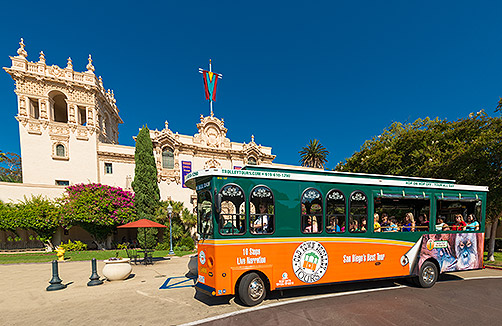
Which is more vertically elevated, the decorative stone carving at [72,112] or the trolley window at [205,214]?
the decorative stone carving at [72,112]

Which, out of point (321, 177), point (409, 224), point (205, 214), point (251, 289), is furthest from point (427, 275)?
point (205, 214)

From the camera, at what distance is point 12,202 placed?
65.0 ft

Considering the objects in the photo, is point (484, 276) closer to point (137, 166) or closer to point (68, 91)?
point (137, 166)

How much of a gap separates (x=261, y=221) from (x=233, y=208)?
0.86 metres

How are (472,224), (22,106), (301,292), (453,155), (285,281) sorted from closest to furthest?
(285,281)
(301,292)
(472,224)
(453,155)
(22,106)

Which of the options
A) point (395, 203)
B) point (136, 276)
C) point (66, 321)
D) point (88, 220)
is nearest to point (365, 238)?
point (395, 203)

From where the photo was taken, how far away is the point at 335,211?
22.1 ft

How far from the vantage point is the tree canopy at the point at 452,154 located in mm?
11867

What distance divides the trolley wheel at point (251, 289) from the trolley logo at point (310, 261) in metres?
1.10

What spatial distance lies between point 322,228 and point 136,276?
8.70m

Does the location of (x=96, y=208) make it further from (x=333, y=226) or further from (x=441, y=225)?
(x=441, y=225)

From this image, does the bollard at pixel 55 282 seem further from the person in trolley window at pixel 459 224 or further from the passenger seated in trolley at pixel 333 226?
the person in trolley window at pixel 459 224

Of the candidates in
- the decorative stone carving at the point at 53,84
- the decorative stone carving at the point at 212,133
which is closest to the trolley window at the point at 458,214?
the decorative stone carving at the point at 212,133

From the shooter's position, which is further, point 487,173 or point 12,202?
point 12,202
